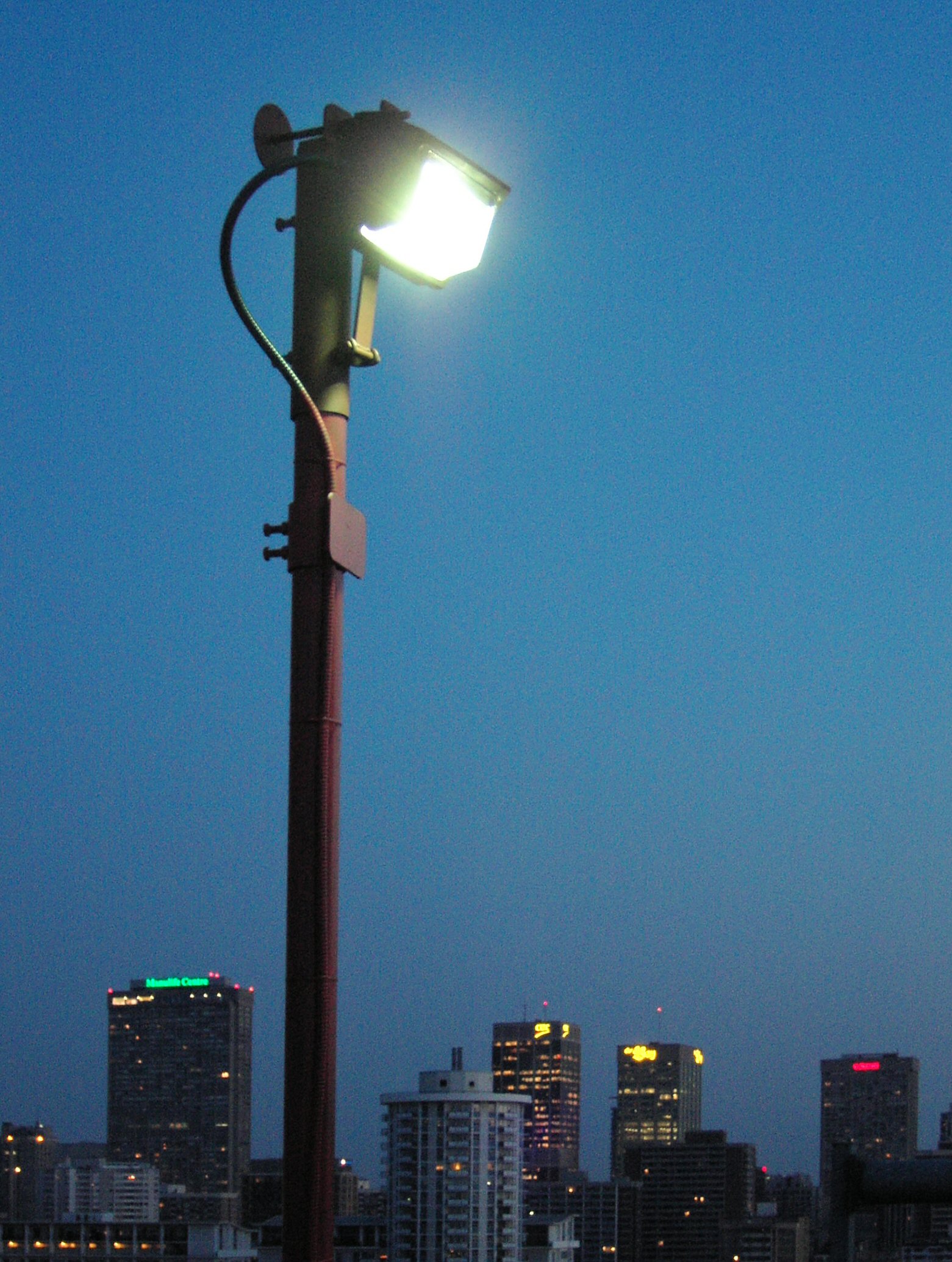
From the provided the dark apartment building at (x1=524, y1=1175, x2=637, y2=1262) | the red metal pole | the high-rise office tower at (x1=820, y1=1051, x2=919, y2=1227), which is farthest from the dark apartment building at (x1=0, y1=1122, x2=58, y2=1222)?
the red metal pole

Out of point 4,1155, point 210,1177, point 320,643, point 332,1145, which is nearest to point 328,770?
point 320,643

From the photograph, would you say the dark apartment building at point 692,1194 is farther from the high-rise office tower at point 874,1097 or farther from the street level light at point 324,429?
the street level light at point 324,429

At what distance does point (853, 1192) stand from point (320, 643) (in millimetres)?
1971

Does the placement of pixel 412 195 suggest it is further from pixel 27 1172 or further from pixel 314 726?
pixel 27 1172

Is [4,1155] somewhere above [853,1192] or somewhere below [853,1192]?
below

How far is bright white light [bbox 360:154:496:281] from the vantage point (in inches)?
182

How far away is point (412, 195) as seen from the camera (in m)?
4.60

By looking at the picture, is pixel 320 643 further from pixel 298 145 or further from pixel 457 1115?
pixel 457 1115

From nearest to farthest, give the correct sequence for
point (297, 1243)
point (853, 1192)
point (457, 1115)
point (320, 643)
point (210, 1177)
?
point (853, 1192) → point (297, 1243) → point (320, 643) → point (457, 1115) → point (210, 1177)

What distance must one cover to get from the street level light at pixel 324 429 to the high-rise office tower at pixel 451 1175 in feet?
332

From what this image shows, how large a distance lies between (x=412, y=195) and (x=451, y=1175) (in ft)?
337

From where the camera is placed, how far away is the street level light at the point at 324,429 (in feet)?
14.0

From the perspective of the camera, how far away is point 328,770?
4.39 meters

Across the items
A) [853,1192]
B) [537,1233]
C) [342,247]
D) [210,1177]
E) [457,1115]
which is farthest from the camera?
[210,1177]
